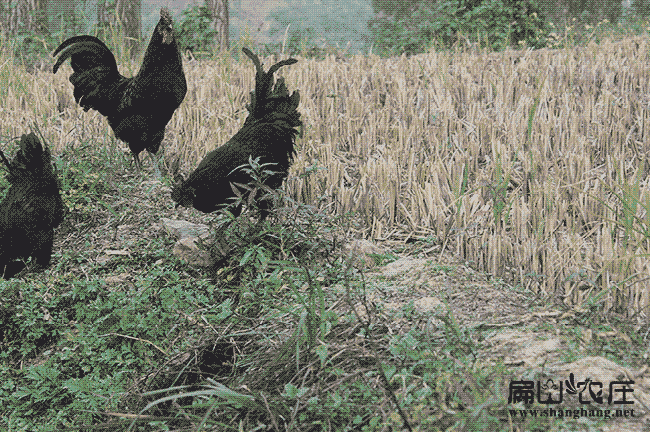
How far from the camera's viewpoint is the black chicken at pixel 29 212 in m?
3.48

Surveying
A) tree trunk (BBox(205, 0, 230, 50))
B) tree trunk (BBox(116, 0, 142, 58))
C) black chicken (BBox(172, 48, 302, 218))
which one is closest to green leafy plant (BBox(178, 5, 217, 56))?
tree trunk (BBox(205, 0, 230, 50))

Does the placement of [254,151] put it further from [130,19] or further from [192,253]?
[130,19]

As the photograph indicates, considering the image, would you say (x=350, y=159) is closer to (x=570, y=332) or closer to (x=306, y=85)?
(x=306, y=85)

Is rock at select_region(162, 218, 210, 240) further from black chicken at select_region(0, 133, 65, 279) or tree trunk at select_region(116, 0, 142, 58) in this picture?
tree trunk at select_region(116, 0, 142, 58)

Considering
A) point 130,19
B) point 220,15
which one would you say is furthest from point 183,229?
point 220,15

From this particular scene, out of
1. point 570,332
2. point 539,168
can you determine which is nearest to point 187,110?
point 539,168

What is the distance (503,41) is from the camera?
10453 mm

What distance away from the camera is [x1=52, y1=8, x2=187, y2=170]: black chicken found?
14.0ft

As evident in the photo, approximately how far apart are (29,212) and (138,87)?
134cm

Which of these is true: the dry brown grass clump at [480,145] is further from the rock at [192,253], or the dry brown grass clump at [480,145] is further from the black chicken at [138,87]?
the rock at [192,253]

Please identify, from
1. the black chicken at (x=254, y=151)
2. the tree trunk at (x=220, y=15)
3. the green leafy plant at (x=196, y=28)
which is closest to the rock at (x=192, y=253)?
the black chicken at (x=254, y=151)

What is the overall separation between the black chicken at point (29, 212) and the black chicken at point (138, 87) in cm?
78

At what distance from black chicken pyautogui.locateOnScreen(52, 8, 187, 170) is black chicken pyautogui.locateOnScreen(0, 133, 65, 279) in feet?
2.57

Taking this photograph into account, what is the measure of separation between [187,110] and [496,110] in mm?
2805
